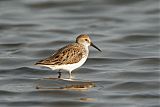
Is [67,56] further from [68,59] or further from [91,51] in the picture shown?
[91,51]

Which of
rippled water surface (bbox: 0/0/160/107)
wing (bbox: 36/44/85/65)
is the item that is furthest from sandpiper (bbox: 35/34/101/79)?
rippled water surface (bbox: 0/0/160/107)

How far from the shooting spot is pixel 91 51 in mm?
16734

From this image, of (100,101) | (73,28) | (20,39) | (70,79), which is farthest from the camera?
(73,28)

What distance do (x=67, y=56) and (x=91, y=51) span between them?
325 cm

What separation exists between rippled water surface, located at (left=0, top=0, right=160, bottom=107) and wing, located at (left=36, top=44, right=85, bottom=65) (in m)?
0.42

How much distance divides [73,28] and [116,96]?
22.3 ft

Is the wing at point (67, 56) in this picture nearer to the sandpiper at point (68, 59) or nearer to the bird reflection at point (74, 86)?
the sandpiper at point (68, 59)

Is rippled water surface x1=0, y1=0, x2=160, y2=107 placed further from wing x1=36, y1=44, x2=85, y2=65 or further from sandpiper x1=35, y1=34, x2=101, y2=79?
wing x1=36, y1=44, x2=85, y2=65

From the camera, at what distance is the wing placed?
13250 millimetres

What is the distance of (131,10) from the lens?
848 inches

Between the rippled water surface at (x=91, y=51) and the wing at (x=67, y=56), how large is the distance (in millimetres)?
415

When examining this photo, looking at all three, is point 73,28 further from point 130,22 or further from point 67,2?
point 67,2

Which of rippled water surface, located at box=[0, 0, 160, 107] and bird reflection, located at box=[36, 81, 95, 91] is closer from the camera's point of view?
rippled water surface, located at box=[0, 0, 160, 107]

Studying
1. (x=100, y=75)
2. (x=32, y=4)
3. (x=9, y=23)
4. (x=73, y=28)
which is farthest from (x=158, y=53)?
(x=32, y=4)
